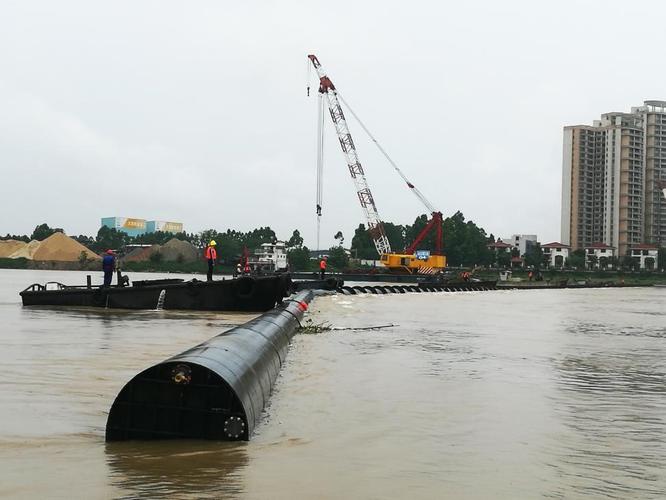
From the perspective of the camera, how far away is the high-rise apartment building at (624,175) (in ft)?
627

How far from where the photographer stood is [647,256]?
183500 mm

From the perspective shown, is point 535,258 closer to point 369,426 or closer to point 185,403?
point 369,426

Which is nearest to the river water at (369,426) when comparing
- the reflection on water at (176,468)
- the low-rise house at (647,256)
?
the reflection on water at (176,468)

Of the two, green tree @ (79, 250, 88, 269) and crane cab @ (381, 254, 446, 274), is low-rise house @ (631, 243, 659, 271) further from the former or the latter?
green tree @ (79, 250, 88, 269)

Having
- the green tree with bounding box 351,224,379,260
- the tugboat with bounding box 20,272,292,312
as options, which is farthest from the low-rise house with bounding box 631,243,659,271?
the tugboat with bounding box 20,272,292,312

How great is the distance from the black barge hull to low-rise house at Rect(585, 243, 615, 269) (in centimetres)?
15884

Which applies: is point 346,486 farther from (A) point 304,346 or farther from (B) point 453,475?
Result: (A) point 304,346

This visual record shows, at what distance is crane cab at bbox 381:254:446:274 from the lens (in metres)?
110

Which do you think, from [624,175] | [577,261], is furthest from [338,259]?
[624,175]

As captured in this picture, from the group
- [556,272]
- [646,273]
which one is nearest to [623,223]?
[646,273]

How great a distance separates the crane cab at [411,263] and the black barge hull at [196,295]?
81.2 metres

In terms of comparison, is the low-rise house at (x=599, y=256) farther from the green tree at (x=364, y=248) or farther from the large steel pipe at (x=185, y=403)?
the large steel pipe at (x=185, y=403)

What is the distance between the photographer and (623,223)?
191750 mm

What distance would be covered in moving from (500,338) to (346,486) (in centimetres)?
1625
